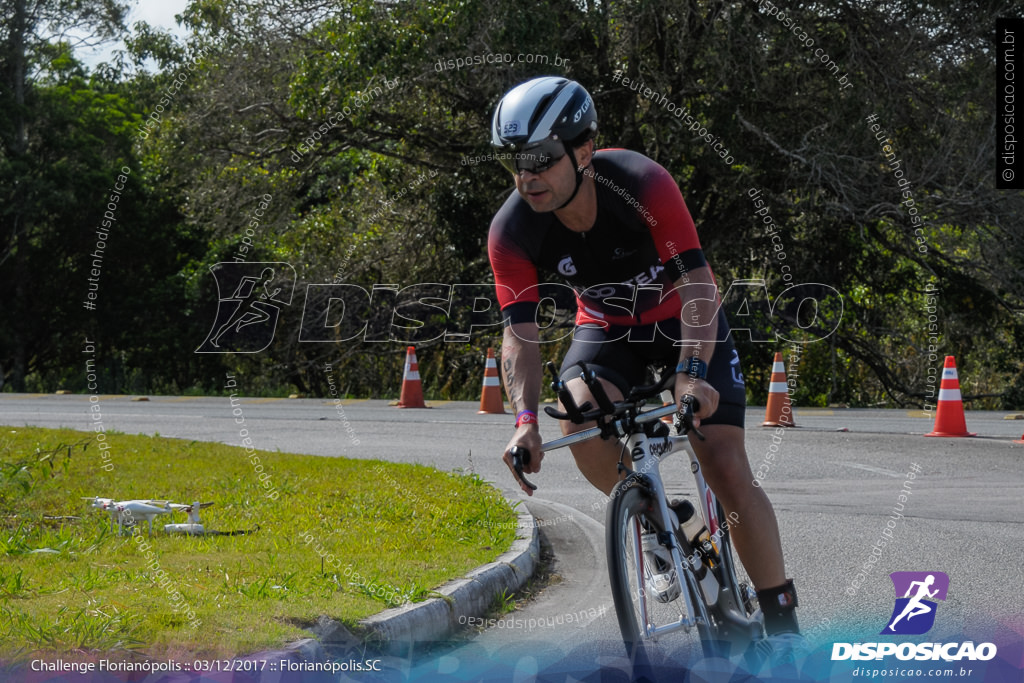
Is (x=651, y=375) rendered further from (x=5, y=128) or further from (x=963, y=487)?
(x=5, y=128)

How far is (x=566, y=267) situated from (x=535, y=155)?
23.3 inches

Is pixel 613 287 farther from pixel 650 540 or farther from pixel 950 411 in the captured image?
pixel 950 411

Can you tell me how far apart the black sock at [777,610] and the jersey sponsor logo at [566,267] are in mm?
1311

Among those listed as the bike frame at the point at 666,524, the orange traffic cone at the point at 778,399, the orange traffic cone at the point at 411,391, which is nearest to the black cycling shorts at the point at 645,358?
the bike frame at the point at 666,524

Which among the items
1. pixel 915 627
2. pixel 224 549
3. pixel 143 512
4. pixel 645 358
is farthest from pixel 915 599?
pixel 143 512

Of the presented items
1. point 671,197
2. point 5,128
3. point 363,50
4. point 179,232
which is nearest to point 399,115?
point 363,50

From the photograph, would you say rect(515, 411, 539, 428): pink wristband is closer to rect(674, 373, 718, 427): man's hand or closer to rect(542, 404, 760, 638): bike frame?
rect(542, 404, 760, 638): bike frame

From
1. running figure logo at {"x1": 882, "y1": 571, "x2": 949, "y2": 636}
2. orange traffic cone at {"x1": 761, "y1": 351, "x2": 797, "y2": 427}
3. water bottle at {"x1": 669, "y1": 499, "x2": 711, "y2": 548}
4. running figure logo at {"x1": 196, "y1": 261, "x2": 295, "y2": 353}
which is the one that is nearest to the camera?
water bottle at {"x1": 669, "y1": 499, "x2": 711, "y2": 548}

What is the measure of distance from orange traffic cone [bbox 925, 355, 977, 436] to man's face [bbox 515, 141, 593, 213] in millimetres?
9504

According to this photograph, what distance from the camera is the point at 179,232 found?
82.9 feet

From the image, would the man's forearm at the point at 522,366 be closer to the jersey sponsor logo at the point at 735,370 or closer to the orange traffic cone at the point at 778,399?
the jersey sponsor logo at the point at 735,370

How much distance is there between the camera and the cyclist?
12.6 feet

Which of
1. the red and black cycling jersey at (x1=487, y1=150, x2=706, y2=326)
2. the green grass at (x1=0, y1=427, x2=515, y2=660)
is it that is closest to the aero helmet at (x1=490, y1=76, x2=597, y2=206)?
the red and black cycling jersey at (x1=487, y1=150, x2=706, y2=326)

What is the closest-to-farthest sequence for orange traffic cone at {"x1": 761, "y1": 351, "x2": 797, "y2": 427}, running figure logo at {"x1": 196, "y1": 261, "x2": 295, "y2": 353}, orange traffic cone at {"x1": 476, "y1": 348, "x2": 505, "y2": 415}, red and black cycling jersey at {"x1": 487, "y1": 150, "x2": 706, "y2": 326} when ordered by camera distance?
red and black cycling jersey at {"x1": 487, "y1": 150, "x2": 706, "y2": 326}, orange traffic cone at {"x1": 761, "y1": 351, "x2": 797, "y2": 427}, orange traffic cone at {"x1": 476, "y1": 348, "x2": 505, "y2": 415}, running figure logo at {"x1": 196, "y1": 261, "x2": 295, "y2": 353}
